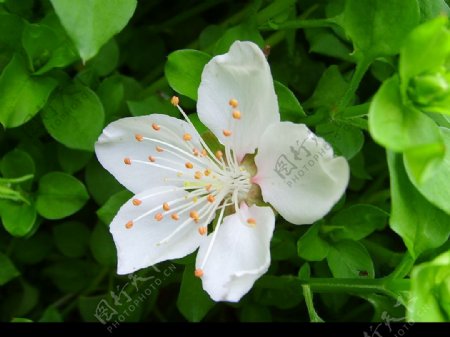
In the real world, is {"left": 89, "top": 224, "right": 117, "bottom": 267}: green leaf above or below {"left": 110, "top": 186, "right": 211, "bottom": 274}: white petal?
below

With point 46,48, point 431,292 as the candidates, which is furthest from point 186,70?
point 431,292

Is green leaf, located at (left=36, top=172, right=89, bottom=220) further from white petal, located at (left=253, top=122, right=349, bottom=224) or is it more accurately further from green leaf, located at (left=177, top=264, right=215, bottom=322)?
white petal, located at (left=253, top=122, right=349, bottom=224)

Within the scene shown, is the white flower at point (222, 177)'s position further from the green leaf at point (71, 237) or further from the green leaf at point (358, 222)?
the green leaf at point (71, 237)

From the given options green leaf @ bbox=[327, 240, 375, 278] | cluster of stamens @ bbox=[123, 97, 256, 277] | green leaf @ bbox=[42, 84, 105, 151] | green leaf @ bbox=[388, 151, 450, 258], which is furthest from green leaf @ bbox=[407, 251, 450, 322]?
green leaf @ bbox=[42, 84, 105, 151]

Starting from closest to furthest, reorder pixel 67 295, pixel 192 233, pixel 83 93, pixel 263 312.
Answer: pixel 192 233
pixel 83 93
pixel 263 312
pixel 67 295

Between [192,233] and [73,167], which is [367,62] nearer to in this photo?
[192,233]

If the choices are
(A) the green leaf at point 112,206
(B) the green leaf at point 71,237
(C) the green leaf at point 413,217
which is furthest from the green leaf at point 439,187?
(B) the green leaf at point 71,237

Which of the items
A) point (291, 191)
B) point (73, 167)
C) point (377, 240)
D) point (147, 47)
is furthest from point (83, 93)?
point (377, 240)
